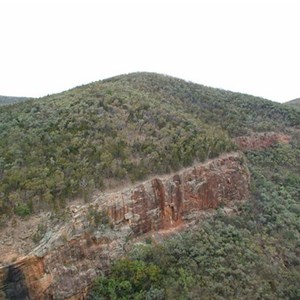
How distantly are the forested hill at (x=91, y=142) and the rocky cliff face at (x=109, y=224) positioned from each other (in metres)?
0.88

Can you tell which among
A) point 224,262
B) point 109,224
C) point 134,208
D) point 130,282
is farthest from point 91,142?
point 224,262

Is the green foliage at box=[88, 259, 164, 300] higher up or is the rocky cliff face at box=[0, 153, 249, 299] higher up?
the rocky cliff face at box=[0, 153, 249, 299]

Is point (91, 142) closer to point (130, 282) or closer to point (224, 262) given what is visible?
point (130, 282)

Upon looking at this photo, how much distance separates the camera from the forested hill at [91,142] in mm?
17312

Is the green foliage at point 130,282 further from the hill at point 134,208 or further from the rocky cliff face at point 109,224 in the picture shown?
the rocky cliff face at point 109,224

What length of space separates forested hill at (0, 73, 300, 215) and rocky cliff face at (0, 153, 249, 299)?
0.88 meters

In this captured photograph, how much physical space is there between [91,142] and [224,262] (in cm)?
897

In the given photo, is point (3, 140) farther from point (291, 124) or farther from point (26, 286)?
point (291, 124)

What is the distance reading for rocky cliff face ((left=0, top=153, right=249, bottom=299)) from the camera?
14.4m

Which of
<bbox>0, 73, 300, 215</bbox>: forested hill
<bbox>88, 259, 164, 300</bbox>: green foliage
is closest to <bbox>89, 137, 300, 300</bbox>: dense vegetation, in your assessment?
<bbox>88, 259, 164, 300</bbox>: green foliage

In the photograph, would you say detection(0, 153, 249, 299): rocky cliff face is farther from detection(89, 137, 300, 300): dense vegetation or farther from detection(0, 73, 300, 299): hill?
detection(89, 137, 300, 300): dense vegetation

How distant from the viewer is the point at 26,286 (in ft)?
47.0

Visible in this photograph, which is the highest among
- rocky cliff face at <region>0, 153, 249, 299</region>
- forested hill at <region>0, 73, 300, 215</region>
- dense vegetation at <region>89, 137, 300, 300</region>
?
forested hill at <region>0, 73, 300, 215</region>

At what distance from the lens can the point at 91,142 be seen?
2045 cm
